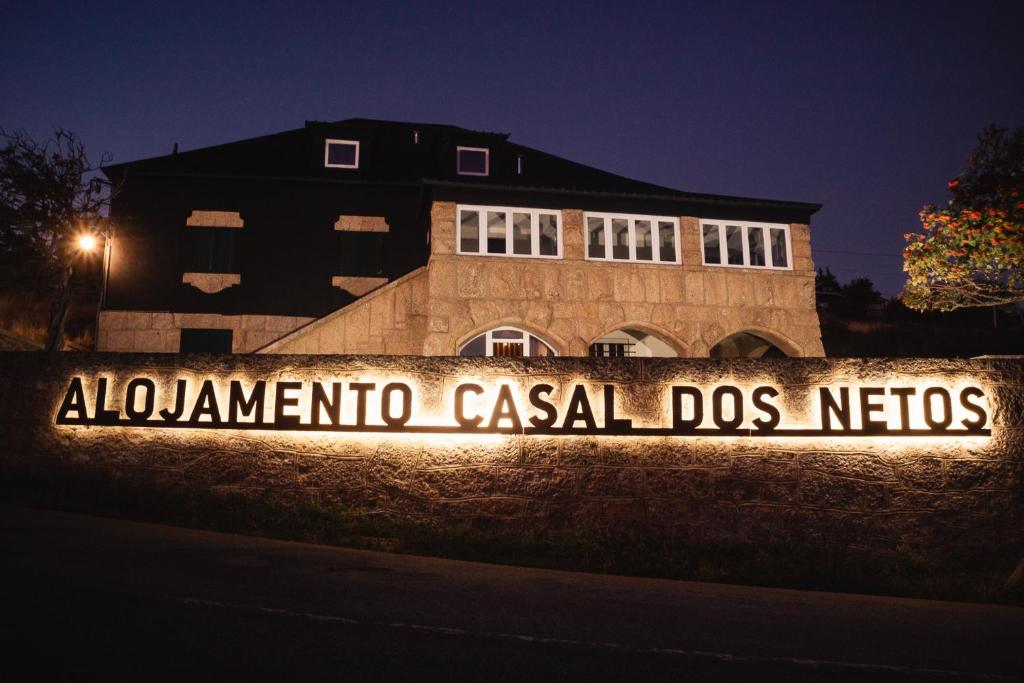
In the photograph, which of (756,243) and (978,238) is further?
(756,243)

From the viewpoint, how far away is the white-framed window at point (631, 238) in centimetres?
1780

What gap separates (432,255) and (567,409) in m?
8.40

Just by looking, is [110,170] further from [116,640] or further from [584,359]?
[116,640]

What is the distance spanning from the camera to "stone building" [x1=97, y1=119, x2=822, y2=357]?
55.7 feet

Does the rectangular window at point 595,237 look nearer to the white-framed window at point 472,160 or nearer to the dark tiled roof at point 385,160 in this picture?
the dark tiled roof at point 385,160

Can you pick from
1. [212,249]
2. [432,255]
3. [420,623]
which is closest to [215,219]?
[212,249]

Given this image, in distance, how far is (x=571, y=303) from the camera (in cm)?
1722

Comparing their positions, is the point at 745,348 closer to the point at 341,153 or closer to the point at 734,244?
the point at 734,244

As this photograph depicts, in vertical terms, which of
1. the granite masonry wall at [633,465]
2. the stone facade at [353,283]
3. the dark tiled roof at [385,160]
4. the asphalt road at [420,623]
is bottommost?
the asphalt road at [420,623]

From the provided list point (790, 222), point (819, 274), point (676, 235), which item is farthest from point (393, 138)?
point (819, 274)

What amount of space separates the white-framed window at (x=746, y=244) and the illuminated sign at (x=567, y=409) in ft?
30.7

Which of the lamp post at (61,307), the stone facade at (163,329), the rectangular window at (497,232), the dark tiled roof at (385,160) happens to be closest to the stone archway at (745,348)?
the dark tiled roof at (385,160)

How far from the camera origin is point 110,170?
21.6m

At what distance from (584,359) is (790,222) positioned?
11500 millimetres
